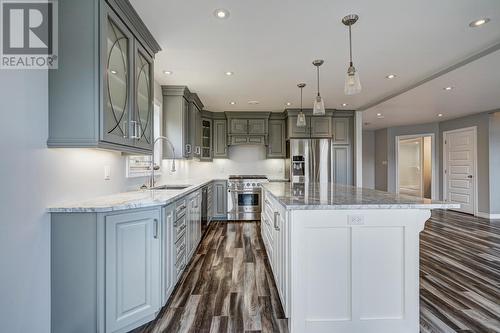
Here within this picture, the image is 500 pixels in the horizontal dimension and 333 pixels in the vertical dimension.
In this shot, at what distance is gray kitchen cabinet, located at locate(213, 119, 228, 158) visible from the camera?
5.56 meters

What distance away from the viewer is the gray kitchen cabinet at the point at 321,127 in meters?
5.34

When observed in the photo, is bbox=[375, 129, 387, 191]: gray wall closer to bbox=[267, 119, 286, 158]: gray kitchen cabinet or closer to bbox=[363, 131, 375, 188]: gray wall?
bbox=[363, 131, 375, 188]: gray wall

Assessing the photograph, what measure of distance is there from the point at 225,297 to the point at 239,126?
13.0 feet

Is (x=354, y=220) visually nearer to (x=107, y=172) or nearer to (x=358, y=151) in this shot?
(x=107, y=172)

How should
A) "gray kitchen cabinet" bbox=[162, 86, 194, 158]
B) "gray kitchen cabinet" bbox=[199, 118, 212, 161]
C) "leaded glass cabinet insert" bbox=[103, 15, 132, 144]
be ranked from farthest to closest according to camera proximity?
"gray kitchen cabinet" bbox=[199, 118, 212, 161] < "gray kitchen cabinet" bbox=[162, 86, 194, 158] < "leaded glass cabinet insert" bbox=[103, 15, 132, 144]

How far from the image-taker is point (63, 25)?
1574 millimetres

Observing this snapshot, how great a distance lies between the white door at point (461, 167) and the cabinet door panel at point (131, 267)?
6947 mm

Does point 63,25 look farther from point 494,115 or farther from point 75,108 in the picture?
point 494,115

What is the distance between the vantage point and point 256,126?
18.2 ft

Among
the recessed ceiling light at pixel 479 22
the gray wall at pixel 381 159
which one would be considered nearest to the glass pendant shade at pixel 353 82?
the recessed ceiling light at pixel 479 22

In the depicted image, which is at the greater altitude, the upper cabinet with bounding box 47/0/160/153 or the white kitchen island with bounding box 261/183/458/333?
the upper cabinet with bounding box 47/0/160/153

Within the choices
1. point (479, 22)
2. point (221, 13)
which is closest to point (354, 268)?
point (221, 13)

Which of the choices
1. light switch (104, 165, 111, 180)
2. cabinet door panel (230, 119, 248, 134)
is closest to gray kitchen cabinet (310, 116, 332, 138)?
cabinet door panel (230, 119, 248, 134)

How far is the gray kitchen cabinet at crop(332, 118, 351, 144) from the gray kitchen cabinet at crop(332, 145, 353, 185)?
16cm
